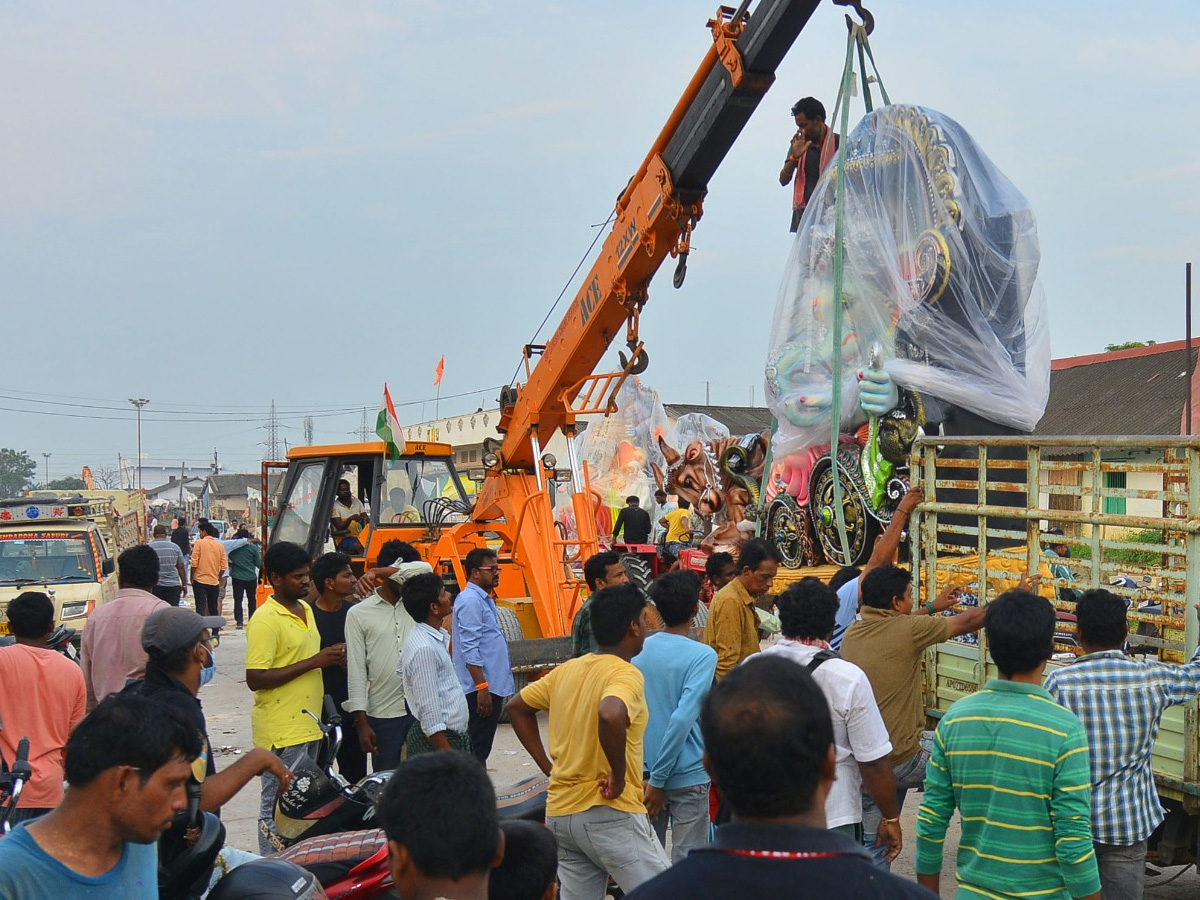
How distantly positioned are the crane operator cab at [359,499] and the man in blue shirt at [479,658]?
396 centimetres

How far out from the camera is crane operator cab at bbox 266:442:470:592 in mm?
10289

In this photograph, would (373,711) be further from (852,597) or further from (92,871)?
(92,871)

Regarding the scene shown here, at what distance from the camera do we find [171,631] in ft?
12.3

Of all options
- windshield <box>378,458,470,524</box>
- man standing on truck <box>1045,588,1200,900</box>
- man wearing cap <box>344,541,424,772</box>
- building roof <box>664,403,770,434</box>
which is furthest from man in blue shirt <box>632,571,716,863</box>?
building roof <box>664,403,770,434</box>

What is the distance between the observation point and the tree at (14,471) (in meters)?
112

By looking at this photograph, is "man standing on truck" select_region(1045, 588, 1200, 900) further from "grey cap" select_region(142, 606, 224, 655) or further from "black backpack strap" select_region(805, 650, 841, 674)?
"grey cap" select_region(142, 606, 224, 655)

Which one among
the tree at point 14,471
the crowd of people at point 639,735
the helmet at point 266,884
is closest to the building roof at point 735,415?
the crowd of people at point 639,735

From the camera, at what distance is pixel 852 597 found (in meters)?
6.08

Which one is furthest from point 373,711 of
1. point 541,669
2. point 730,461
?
point 730,461

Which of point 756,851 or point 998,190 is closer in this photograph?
point 756,851

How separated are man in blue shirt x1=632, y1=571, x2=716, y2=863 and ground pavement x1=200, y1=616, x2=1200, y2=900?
164cm

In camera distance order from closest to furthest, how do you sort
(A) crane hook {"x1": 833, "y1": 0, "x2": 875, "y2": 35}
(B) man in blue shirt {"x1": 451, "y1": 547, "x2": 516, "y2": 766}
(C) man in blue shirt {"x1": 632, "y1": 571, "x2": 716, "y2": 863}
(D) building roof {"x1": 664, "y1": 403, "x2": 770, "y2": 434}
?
1. (C) man in blue shirt {"x1": 632, "y1": 571, "x2": 716, "y2": 863}
2. (B) man in blue shirt {"x1": 451, "y1": 547, "x2": 516, "y2": 766}
3. (A) crane hook {"x1": 833, "y1": 0, "x2": 875, "y2": 35}
4. (D) building roof {"x1": 664, "y1": 403, "x2": 770, "y2": 434}

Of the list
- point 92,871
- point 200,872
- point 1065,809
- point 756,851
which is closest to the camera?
point 756,851

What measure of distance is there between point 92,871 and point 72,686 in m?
2.81
